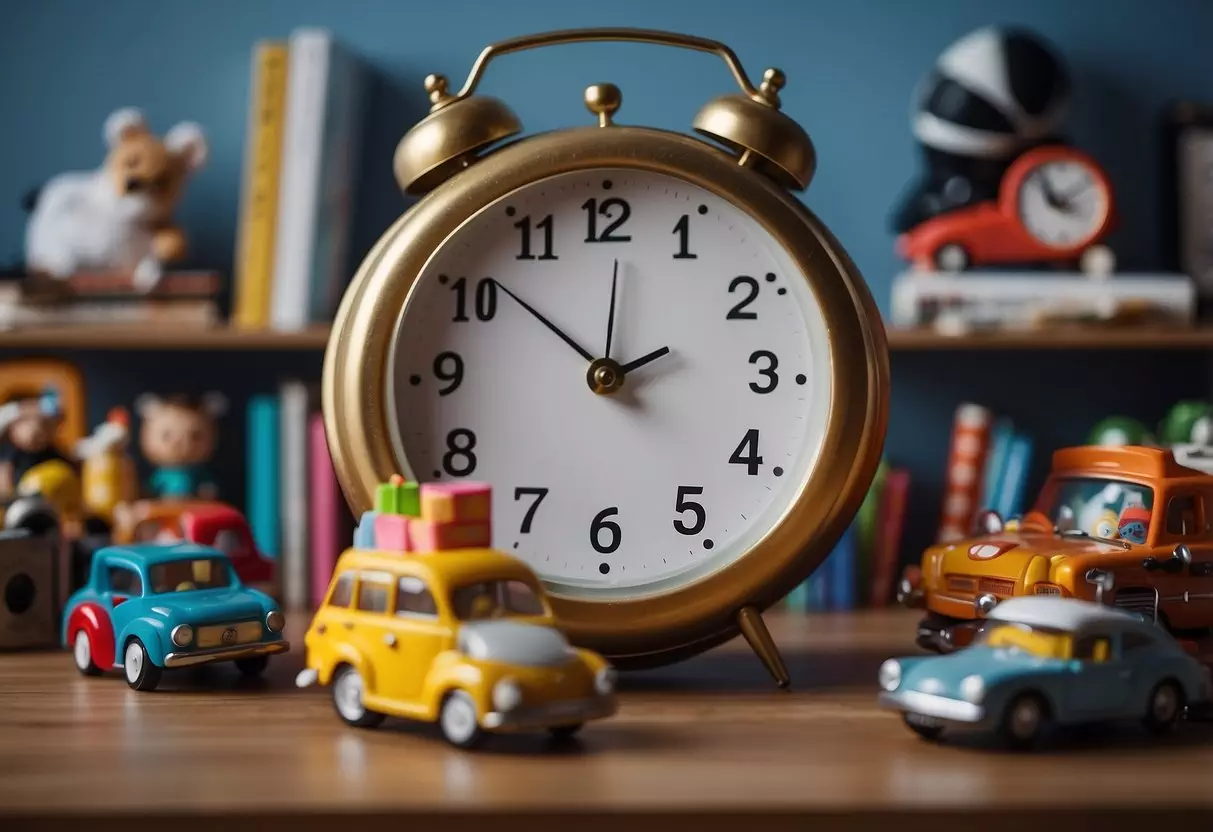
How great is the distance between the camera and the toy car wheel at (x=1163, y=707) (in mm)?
893

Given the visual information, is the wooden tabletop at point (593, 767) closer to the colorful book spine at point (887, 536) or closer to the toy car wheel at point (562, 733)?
the toy car wheel at point (562, 733)

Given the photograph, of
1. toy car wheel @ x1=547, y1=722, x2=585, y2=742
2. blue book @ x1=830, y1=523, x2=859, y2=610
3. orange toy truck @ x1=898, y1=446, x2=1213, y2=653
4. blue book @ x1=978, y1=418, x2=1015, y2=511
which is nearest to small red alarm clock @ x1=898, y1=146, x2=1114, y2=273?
blue book @ x1=978, y1=418, x2=1015, y2=511

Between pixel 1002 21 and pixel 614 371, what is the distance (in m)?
1.08

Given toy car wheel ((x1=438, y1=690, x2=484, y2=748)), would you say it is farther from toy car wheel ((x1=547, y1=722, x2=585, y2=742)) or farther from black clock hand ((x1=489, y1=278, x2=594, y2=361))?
black clock hand ((x1=489, y1=278, x2=594, y2=361))

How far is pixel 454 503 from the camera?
89cm

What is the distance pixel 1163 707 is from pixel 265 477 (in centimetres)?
115

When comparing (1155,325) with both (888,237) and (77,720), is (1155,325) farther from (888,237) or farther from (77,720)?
(77,720)

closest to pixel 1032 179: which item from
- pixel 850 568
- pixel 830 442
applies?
pixel 850 568

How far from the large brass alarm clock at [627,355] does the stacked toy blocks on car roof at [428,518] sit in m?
0.10

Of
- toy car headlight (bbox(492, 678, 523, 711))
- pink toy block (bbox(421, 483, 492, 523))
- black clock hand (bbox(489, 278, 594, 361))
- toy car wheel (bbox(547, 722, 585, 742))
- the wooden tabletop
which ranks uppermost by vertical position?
black clock hand (bbox(489, 278, 594, 361))

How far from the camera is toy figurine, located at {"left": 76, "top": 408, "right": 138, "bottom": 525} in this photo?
67.4 inches

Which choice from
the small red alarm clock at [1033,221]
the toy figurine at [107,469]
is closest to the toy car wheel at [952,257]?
the small red alarm clock at [1033,221]

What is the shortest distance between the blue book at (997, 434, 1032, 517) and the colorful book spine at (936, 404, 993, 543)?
3 centimetres

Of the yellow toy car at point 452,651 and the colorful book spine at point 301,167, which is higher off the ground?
the colorful book spine at point 301,167
